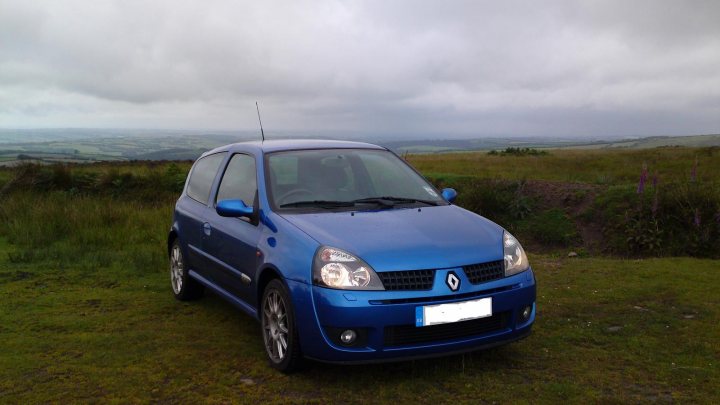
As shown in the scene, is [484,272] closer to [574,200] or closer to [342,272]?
[342,272]

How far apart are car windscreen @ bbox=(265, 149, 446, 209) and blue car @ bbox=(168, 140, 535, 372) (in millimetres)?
11

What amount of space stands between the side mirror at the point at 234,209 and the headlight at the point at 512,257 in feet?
6.26

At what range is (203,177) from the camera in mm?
6660

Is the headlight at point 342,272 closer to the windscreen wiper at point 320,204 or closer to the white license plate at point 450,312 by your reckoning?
the white license plate at point 450,312

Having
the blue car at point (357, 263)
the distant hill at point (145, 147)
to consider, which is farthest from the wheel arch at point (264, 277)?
the distant hill at point (145, 147)

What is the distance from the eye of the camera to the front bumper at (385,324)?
4016 millimetres

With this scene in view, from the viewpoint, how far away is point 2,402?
4.06 metres

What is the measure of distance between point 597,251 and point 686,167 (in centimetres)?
1017

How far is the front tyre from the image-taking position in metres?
4.30

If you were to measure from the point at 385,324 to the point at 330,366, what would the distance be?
0.79 m

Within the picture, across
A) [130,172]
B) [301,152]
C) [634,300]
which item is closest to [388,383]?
[301,152]

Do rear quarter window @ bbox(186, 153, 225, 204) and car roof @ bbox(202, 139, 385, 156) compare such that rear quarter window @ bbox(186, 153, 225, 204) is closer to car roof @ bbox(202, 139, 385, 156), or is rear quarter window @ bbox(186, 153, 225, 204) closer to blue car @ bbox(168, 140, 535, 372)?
car roof @ bbox(202, 139, 385, 156)

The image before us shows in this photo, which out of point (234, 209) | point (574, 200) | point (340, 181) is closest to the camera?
point (234, 209)

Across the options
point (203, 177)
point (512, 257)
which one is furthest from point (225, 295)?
point (512, 257)
